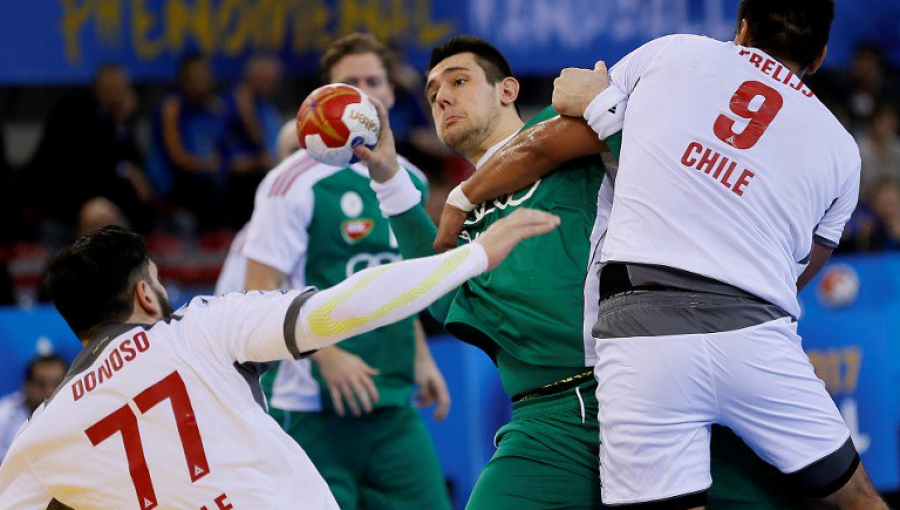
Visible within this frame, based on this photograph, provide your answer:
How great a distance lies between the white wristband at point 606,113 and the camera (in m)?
4.19

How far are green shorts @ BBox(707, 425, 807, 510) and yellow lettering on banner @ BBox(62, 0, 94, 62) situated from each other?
275 inches

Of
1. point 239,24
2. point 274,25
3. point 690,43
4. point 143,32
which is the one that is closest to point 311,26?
point 274,25

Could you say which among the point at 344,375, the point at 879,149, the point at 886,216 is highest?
the point at 344,375

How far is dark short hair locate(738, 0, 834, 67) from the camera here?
4180 mm

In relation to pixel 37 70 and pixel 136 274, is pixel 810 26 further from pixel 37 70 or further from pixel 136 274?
pixel 37 70

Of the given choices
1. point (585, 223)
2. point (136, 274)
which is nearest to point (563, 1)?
point (585, 223)

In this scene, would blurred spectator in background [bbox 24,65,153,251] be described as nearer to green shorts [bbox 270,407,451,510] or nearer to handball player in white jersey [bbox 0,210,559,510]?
green shorts [bbox 270,407,451,510]

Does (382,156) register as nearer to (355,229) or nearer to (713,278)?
(355,229)

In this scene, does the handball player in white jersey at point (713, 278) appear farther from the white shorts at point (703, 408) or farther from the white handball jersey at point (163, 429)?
the white handball jersey at point (163, 429)

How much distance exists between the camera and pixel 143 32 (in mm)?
9969

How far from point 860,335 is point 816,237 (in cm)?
517

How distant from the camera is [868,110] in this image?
13.1 m

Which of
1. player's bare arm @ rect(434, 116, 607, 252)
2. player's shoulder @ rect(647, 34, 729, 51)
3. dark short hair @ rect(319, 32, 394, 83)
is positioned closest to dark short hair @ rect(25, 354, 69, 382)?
dark short hair @ rect(319, 32, 394, 83)

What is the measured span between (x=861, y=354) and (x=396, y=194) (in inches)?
212
